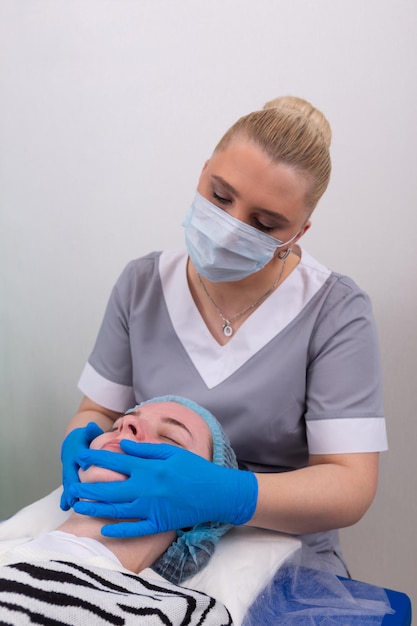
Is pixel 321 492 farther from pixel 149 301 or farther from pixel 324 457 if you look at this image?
pixel 149 301

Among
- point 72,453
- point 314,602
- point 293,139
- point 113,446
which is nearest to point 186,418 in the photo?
point 113,446

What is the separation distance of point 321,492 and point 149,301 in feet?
1.96

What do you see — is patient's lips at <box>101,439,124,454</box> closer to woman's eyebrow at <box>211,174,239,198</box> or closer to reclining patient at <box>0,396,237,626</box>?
reclining patient at <box>0,396,237,626</box>

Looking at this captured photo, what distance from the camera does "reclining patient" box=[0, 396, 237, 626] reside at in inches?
41.1

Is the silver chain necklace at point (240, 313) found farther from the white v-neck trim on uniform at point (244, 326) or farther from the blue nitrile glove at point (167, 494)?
the blue nitrile glove at point (167, 494)

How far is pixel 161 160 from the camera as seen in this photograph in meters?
2.22

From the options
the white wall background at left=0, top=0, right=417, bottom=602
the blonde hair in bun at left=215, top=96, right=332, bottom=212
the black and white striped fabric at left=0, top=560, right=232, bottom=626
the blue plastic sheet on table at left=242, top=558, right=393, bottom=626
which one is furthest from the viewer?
the white wall background at left=0, top=0, right=417, bottom=602

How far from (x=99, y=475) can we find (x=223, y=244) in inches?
19.3

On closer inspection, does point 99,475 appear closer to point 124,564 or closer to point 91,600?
point 124,564

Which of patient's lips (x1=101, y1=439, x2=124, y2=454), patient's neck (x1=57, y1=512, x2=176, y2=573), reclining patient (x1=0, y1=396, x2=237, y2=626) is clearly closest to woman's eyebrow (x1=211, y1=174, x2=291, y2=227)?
reclining patient (x1=0, y1=396, x2=237, y2=626)

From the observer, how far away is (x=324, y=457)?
1514mm

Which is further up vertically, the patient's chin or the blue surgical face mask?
the blue surgical face mask

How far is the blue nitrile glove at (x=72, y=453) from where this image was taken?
1.45 m

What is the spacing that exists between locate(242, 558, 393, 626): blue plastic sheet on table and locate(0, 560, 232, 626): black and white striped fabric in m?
0.14
